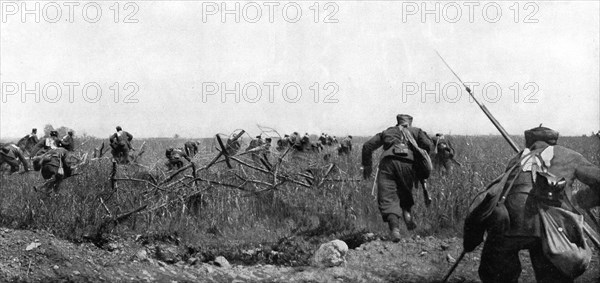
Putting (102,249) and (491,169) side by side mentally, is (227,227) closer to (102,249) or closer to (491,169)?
(102,249)

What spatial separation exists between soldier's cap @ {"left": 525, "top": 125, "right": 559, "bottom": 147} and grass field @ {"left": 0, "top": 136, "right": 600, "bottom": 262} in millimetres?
2372

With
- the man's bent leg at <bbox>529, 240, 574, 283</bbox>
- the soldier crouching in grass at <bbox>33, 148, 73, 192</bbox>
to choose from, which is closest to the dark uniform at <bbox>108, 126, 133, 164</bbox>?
the soldier crouching in grass at <bbox>33, 148, 73, 192</bbox>

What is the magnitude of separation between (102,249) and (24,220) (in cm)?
125

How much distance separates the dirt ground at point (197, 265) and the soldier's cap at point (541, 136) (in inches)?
63.9

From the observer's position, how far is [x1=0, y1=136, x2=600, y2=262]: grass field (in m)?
7.25

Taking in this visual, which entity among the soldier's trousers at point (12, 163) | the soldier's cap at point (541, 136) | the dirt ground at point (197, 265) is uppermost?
the soldier's cap at point (541, 136)

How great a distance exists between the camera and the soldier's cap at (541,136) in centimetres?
484

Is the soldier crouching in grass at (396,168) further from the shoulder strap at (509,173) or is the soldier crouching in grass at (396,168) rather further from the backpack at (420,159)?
the shoulder strap at (509,173)

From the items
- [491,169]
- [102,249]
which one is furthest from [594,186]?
[102,249]

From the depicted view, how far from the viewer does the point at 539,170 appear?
469 centimetres

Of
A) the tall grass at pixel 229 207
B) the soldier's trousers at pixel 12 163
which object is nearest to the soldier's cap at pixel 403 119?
the tall grass at pixel 229 207

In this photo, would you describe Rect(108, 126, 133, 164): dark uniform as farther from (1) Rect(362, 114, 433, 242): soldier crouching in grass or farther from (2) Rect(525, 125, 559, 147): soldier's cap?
(2) Rect(525, 125, 559, 147): soldier's cap

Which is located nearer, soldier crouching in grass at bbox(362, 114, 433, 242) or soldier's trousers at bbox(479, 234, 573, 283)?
soldier's trousers at bbox(479, 234, 573, 283)

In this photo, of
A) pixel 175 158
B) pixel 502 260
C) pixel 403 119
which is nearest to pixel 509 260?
pixel 502 260
